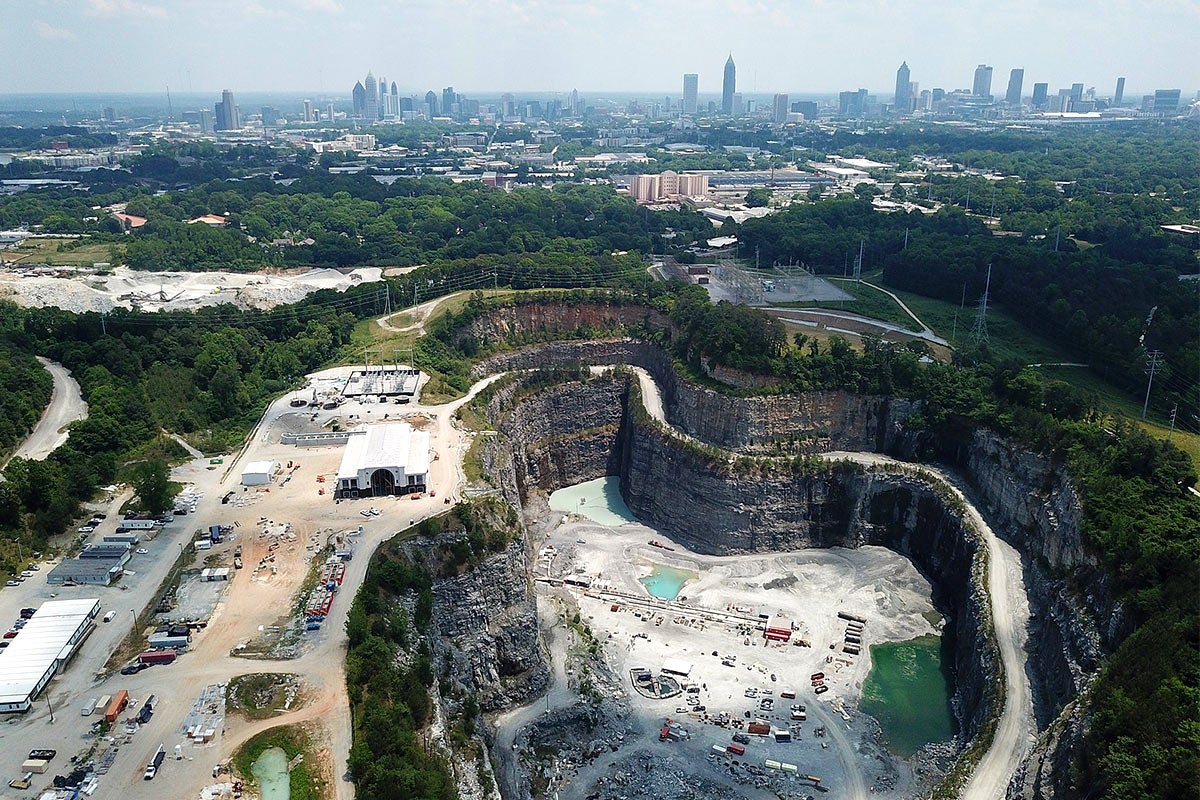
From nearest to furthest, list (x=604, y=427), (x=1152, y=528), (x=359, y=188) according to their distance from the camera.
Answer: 1. (x=1152, y=528)
2. (x=604, y=427)
3. (x=359, y=188)

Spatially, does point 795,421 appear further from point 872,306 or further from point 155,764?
point 155,764

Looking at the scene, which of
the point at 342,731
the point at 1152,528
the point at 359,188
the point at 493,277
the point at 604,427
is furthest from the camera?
the point at 359,188

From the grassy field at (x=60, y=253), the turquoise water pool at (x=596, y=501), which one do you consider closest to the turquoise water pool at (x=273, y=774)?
the turquoise water pool at (x=596, y=501)

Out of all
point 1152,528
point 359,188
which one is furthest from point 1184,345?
point 359,188

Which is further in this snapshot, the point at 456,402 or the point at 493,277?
the point at 493,277

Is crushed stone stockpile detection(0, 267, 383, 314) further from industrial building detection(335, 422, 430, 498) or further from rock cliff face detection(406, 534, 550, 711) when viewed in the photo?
rock cliff face detection(406, 534, 550, 711)

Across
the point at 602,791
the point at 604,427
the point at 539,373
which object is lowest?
the point at 602,791

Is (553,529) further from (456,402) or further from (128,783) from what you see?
(128,783)

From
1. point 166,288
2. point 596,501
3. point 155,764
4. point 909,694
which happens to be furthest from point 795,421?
point 166,288

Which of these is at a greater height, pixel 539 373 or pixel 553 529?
pixel 539 373
